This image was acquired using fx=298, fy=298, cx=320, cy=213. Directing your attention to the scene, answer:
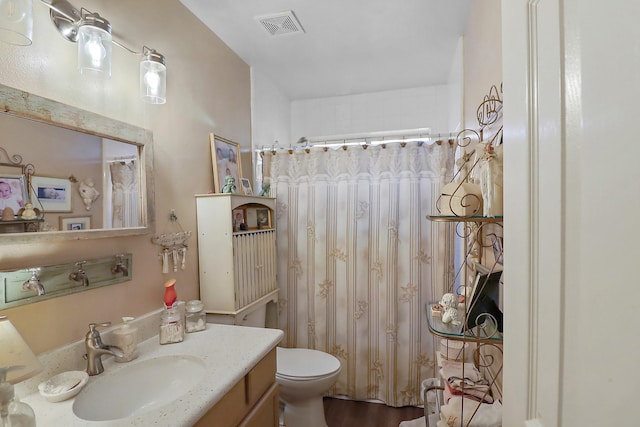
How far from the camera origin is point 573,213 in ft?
1.36

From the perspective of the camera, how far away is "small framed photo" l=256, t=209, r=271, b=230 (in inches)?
82.0

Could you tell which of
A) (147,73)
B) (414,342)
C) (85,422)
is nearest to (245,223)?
(147,73)

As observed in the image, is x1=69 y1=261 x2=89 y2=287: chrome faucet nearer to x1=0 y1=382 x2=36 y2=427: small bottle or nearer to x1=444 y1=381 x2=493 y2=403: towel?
x1=0 y1=382 x2=36 y2=427: small bottle

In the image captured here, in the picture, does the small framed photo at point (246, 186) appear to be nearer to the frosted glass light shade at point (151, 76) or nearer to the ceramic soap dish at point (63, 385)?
the frosted glass light shade at point (151, 76)

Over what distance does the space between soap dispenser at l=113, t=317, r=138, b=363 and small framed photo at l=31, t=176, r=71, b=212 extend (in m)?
0.46

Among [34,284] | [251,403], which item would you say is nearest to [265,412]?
[251,403]

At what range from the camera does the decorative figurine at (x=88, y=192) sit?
1062 millimetres

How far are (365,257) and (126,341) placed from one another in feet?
4.91

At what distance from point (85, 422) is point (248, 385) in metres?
0.48

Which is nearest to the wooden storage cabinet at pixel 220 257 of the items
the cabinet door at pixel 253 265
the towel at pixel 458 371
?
the cabinet door at pixel 253 265

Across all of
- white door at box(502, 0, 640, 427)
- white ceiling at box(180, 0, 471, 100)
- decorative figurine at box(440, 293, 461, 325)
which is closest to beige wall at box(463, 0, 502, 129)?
white ceiling at box(180, 0, 471, 100)

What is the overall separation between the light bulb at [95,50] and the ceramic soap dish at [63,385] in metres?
1.04

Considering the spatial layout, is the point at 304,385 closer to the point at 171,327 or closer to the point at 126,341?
the point at 171,327

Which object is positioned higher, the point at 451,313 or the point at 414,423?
the point at 451,313
